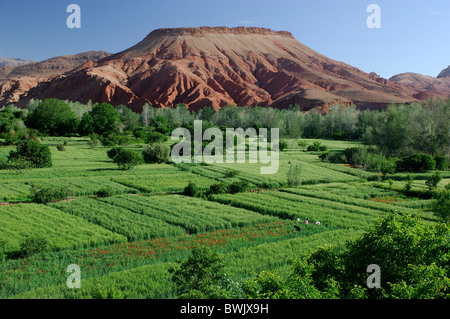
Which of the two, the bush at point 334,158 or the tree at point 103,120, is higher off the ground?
the tree at point 103,120

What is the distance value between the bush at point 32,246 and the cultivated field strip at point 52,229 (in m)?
0.58

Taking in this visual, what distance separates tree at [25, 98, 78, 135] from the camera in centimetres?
8269

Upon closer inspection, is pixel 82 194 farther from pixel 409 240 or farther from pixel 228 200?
pixel 409 240

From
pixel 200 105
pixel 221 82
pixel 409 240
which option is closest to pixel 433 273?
pixel 409 240

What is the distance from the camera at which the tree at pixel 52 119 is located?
82.7 meters

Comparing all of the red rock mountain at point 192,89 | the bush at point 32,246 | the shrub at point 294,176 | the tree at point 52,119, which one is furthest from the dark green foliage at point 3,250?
the red rock mountain at point 192,89

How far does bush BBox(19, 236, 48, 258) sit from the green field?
360 mm

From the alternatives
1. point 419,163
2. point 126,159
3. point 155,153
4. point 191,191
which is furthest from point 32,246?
point 419,163

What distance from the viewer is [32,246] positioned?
55.8ft

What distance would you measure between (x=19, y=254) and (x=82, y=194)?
15505 mm

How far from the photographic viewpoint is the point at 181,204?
29188mm

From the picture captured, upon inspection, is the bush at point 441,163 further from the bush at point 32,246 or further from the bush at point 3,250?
the bush at point 3,250

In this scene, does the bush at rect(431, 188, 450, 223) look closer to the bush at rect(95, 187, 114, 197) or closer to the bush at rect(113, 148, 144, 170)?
the bush at rect(95, 187, 114, 197)

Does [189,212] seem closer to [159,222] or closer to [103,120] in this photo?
[159,222]
